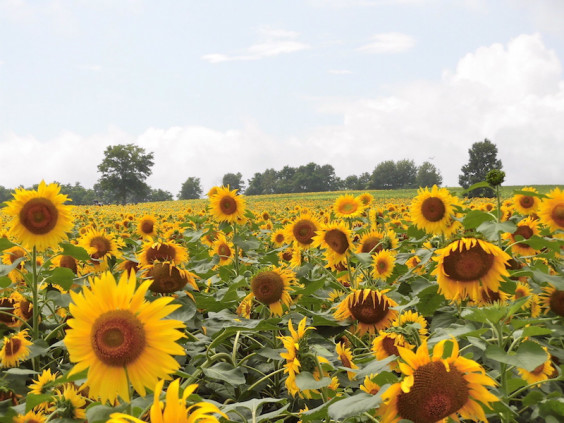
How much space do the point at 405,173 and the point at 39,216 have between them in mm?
119784

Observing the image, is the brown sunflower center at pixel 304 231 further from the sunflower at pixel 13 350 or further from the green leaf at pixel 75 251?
the sunflower at pixel 13 350

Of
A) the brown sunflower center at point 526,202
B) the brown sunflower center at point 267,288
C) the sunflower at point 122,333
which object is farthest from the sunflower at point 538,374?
the brown sunflower center at point 526,202

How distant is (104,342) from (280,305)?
5.42ft

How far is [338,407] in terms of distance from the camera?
140cm

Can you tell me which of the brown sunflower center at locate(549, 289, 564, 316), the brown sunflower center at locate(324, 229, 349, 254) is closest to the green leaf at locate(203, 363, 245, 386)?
the brown sunflower center at locate(324, 229, 349, 254)

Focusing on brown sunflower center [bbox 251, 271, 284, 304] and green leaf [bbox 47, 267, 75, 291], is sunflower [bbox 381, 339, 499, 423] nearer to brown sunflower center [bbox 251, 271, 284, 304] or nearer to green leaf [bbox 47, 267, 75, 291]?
brown sunflower center [bbox 251, 271, 284, 304]

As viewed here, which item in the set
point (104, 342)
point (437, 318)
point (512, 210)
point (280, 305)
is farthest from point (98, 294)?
point (512, 210)

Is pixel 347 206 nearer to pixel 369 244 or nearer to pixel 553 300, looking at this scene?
pixel 369 244

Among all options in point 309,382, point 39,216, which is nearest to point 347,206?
point 39,216

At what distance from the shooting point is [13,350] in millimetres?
2840

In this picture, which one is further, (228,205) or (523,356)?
(228,205)

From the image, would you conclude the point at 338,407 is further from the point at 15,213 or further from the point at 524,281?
the point at 15,213

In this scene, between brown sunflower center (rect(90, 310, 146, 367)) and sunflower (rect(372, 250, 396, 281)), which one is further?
sunflower (rect(372, 250, 396, 281))

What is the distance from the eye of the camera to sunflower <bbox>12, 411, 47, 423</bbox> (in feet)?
6.97
